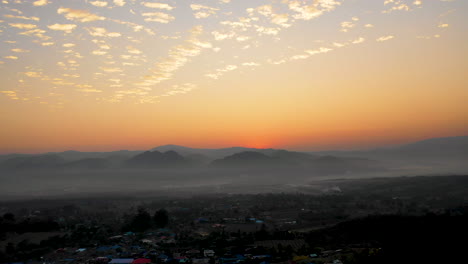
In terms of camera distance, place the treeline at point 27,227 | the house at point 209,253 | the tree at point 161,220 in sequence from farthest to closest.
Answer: the tree at point 161,220, the treeline at point 27,227, the house at point 209,253

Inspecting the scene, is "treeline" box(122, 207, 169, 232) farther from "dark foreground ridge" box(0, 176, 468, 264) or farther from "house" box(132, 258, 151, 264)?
"house" box(132, 258, 151, 264)

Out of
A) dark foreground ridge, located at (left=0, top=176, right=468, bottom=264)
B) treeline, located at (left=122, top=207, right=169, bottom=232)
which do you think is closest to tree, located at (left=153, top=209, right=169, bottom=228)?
treeline, located at (left=122, top=207, right=169, bottom=232)

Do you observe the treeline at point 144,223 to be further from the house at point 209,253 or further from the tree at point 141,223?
the house at point 209,253

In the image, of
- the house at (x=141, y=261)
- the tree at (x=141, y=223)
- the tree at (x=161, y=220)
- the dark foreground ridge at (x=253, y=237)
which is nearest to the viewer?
the dark foreground ridge at (x=253, y=237)

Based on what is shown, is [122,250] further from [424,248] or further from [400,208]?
[400,208]

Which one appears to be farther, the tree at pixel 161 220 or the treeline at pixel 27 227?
the tree at pixel 161 220

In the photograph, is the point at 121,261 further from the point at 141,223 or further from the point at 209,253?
the point at 141,223

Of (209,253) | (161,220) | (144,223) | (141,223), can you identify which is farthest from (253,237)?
(141,223)

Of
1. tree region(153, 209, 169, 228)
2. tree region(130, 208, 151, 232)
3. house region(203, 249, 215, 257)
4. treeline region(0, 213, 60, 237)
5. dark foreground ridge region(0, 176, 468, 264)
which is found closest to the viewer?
dark foreground ridge region(0, 176, 468, 264)

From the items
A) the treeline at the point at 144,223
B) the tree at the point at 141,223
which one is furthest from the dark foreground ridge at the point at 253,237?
the treeline at the point at 144,223

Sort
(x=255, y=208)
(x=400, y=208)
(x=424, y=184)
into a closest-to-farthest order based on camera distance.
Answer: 1. (x=400, y=208)
2. (x=255, y=208)
3. (x=424, y=184)

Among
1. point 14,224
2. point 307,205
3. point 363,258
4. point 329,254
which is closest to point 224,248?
point 329,254
